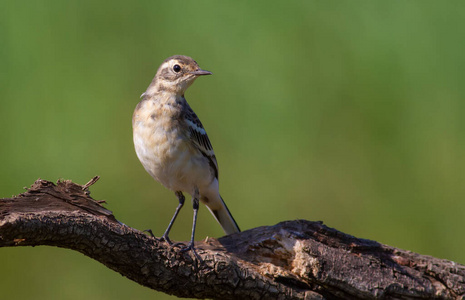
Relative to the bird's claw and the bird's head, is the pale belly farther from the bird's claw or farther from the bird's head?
the bird's claw

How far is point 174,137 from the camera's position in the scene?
5816 mm

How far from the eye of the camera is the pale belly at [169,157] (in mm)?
5785

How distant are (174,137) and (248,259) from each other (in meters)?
1.50

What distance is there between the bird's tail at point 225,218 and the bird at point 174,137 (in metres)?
0.31

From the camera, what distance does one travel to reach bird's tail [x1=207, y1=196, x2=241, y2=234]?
6.64 meters

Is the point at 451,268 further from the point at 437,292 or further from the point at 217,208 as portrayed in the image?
the point at 217,208

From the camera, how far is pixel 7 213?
13.0 ft

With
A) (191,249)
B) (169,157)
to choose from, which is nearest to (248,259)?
(191,249)

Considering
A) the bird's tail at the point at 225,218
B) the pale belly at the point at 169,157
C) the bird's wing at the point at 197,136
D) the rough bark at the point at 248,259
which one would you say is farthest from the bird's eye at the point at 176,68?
the rough bark at the point at 248,259

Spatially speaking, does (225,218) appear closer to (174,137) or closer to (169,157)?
(169,157)

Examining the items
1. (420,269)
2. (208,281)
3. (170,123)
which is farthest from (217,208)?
(420,269)

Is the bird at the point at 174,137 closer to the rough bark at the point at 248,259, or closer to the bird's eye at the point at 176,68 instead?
the bird's eye at the point at 176,68

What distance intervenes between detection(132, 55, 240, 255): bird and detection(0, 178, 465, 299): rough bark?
824 mm

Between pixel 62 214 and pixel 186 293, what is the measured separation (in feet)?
4.38
